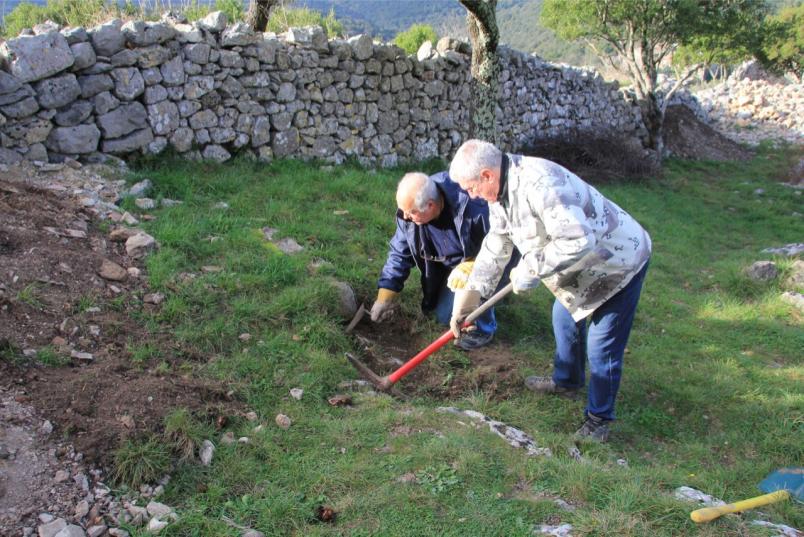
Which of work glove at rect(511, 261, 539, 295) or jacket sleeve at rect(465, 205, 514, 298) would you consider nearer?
work glove at rect(511, 261, 539, 295)

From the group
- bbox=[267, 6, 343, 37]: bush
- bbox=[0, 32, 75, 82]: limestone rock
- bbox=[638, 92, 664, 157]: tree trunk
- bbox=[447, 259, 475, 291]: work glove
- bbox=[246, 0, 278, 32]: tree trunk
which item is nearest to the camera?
bbox=[447, 259, 475, 291]: work glove

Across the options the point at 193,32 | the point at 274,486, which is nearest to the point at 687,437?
the point at 274,486

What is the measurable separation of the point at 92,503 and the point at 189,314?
181 cm

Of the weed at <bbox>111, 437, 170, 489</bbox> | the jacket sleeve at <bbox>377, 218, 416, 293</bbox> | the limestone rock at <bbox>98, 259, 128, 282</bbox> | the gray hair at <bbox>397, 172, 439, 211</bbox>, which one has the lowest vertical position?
the weed at <bbox>111, 437, 170, 489</bbox>

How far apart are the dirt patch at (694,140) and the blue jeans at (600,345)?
46.6 feet

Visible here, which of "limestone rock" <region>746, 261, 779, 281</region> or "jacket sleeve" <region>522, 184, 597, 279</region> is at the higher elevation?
"jacket sleeve" <region>522, 184, 597, 279</region>

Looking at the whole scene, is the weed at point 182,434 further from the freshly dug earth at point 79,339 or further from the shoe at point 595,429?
the shoe at point 595,429

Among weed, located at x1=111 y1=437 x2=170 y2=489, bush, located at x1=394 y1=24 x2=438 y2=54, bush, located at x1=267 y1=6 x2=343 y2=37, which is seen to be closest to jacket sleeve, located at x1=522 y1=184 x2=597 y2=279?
weed, located at x1=111 y1=437 x2=170 y2=489

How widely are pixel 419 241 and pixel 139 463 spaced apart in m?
2.41

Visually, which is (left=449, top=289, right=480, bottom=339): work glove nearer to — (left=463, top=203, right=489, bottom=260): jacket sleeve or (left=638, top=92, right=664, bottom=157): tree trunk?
(left=463, top=203, right=489, bottom=260): jacket sleeve

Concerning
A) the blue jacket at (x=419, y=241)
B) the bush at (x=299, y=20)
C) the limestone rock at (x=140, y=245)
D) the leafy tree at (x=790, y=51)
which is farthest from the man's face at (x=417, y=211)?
the leafy tree at (x=790, y=51)

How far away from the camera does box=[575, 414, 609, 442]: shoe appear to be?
3912 millimetres

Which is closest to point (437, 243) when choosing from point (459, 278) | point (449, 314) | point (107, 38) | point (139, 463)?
point (459, 278)

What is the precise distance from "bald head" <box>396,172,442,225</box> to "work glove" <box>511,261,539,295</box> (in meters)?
0.90
